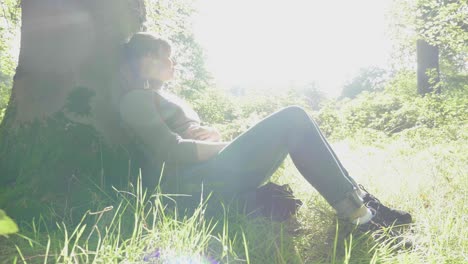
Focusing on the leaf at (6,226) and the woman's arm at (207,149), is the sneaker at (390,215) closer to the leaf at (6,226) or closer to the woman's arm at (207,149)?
the woman's arm at (207,149)

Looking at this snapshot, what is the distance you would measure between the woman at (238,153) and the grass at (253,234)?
0.50 ft

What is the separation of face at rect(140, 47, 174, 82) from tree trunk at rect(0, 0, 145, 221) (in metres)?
0.27

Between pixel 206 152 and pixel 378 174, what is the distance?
1765 millimetres

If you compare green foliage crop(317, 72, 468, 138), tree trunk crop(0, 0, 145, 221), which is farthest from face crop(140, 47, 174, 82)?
green foliage crop(317, 72, 468, 138)

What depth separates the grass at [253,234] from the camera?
4.67 feet

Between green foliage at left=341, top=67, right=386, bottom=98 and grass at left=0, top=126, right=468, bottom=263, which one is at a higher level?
grass at left=0, top=126, right=468, bottom=263

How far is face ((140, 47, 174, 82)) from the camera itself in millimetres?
2436

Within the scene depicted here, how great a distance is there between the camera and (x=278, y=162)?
2393mm

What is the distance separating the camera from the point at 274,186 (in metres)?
2.47

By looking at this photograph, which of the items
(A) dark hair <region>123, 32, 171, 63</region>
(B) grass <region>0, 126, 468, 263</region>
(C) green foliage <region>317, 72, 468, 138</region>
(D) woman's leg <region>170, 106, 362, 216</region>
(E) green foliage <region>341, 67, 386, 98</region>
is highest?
(A) dark hair <region>123, 32, 171, 63</region>

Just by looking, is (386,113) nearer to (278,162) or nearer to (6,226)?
(278,162)

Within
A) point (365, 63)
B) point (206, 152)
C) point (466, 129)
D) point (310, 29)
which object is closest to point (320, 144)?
point (206, 152)

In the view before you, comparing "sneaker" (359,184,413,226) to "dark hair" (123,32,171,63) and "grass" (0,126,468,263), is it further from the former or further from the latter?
"dark hair" (123,32,171,63)

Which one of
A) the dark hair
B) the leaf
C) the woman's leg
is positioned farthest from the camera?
the dark hair
